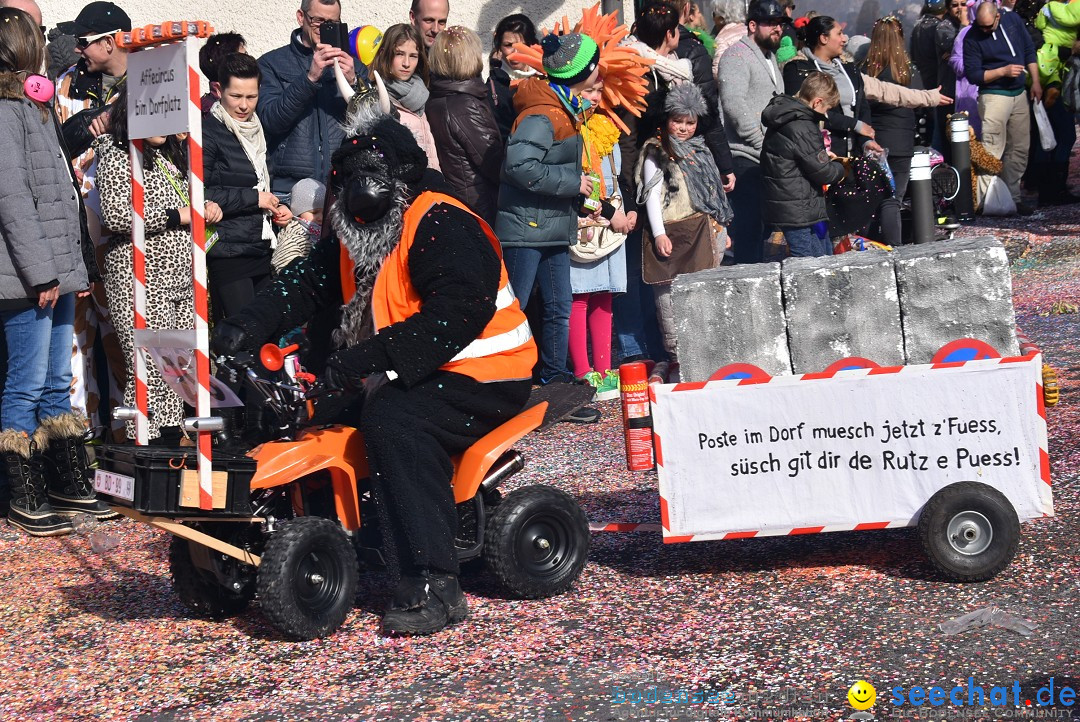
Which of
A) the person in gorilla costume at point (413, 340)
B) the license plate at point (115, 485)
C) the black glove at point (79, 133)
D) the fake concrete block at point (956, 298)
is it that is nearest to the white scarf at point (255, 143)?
the black glove at point (79, 133)

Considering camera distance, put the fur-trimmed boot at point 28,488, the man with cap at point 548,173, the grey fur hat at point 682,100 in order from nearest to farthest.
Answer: the fur-trimmed boot at point 28,488 < the man with cap at point 548,173 < the grey fur hat at point 682,100

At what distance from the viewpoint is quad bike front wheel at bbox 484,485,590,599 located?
4773 millimetres

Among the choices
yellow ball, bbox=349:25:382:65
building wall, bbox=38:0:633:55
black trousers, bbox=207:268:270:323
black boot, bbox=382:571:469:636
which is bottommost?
black boot, bbox=382:571:469:636

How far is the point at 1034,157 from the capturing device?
44.6ft

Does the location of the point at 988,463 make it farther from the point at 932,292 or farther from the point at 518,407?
the point at 518,407

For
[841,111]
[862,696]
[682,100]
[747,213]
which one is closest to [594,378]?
[682,100]

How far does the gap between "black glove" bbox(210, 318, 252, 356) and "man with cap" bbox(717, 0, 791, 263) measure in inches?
201

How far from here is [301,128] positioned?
773 centimetres

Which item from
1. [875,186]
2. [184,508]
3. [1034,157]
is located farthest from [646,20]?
[1034,157]

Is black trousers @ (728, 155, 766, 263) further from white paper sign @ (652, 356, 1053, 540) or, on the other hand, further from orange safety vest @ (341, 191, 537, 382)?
orange safety vest @ (341, 191, 537, 382)

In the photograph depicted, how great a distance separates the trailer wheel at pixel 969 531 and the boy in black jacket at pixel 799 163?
3.88 meters

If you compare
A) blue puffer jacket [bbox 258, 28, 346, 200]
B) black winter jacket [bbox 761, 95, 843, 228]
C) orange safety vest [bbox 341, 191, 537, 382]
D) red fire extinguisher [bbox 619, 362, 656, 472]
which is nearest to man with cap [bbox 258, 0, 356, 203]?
blue puffer jacket [bbox 258, 28, 346, 200]

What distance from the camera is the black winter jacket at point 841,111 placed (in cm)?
934

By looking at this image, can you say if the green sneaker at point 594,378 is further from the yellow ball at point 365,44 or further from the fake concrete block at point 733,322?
the fake concrete block at point 733,322
